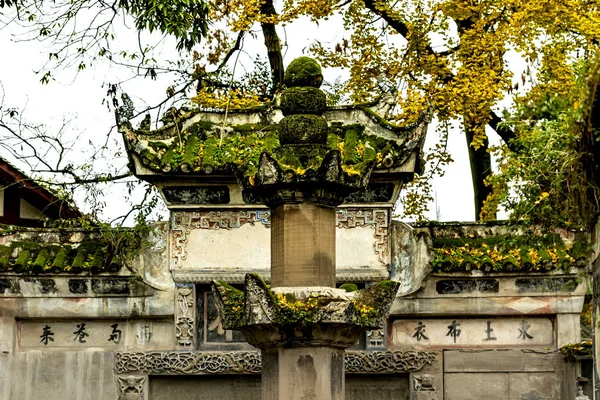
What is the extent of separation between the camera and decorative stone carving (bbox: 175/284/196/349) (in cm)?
1593

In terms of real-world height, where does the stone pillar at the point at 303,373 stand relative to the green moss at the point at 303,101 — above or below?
below

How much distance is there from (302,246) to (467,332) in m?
5.12

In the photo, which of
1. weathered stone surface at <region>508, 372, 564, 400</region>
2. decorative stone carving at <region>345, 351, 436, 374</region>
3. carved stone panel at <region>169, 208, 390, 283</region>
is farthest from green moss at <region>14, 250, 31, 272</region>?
weathered stone surface at <region>508, 372, 564, 400</region>

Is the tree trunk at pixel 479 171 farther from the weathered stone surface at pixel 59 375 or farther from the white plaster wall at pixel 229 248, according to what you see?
the weathered stone surface at pixel 59 375

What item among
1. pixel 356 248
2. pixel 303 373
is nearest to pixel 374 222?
pixel 356 248

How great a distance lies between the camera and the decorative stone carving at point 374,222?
1587 cm

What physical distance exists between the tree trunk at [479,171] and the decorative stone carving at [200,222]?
25.1 ft

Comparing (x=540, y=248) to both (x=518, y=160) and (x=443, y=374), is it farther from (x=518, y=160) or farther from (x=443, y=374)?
(x=518, y=160)

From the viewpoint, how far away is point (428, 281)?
52.5 ft

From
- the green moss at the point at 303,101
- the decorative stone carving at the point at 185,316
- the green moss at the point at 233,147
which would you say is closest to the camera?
the green moss at the point at 303,101

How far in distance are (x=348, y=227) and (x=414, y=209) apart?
6.31 meters

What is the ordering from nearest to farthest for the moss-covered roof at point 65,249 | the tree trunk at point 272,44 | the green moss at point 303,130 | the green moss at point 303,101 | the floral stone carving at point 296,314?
the floral stone carving at point 296,314 < the green moss at point 303,130 < the green moss at point 303,101 < the moss-covered roof at point 65,249 < the tree trunk at point 272,44

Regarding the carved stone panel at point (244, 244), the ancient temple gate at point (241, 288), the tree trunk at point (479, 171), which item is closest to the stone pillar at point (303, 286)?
the ancient temple gate at point (241, 288)

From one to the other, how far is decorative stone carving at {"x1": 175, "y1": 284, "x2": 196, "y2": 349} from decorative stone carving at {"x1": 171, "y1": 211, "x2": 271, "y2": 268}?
0.33 m
